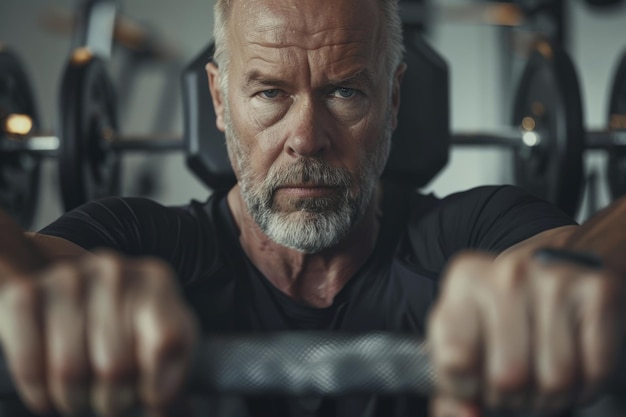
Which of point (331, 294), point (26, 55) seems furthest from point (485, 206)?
point (26, 55)

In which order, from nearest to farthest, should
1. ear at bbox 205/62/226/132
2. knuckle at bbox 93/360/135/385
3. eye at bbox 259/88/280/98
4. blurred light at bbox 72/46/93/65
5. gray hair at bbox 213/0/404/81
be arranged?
knuckle at bbox 93/360/135/385, eye at bbox 259/88/280/98, gray hair at bbox 213/0/404/81, ear at bbox 205/62/226/132, blurred light at bbox 72/46/93/65

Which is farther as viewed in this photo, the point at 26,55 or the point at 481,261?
the point at 26,55

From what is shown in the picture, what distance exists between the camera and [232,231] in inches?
51.7

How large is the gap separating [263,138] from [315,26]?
187 mm

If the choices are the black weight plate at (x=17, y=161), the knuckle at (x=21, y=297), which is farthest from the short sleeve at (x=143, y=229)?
the black weight plate at (x=17, y=161)

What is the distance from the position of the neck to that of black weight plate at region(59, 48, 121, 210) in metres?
0.83

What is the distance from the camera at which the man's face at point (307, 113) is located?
1166mm

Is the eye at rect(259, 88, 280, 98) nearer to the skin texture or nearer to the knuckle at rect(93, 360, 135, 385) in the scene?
the skin texture

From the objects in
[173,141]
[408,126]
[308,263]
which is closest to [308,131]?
[308,263]

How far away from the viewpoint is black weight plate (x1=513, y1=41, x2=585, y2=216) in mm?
1909

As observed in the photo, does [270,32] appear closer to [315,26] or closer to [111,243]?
[315,26]

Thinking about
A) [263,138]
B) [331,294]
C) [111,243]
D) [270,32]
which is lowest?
[331,294]

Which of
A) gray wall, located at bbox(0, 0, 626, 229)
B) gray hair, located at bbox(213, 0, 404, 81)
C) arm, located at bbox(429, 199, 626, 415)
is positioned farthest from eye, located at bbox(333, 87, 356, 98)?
gray wall, located at bbox(0, 0, 626, 229)

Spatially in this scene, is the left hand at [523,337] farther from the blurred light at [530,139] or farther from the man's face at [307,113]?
the blurred light at [530,139]
